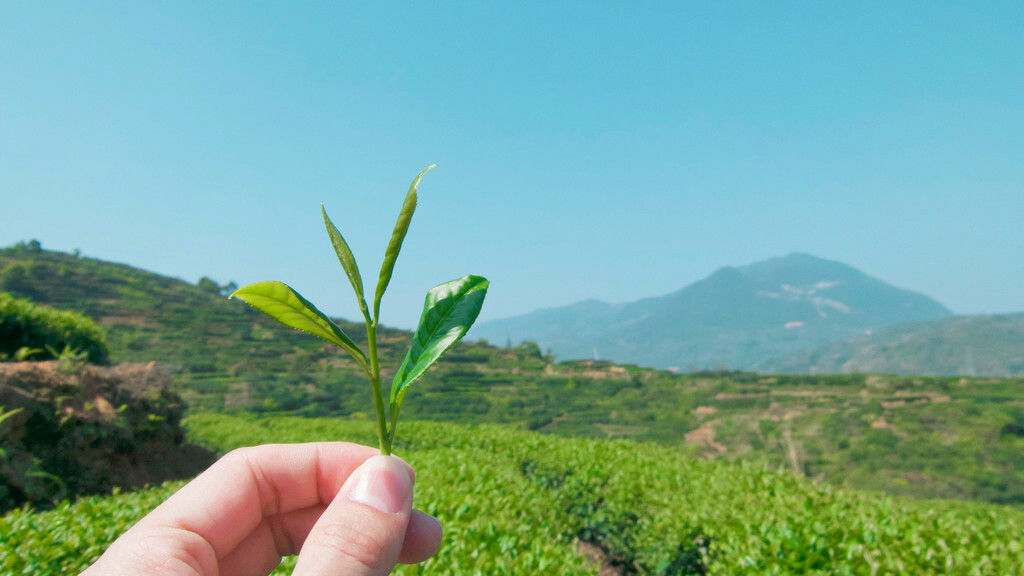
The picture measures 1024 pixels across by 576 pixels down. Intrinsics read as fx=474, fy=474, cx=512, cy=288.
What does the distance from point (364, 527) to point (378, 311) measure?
18.4 inches

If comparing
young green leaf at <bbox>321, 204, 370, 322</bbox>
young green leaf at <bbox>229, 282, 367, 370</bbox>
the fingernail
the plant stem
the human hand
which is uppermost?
young green leaf at <bbox>321, 204, 370, 322</bbox>

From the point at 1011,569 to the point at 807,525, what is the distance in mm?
918

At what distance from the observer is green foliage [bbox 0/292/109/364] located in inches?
252

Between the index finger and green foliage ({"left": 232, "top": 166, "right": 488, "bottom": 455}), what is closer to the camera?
green foliage ({"left": 232, "top": 166, "right": 488, "bottom": 455})

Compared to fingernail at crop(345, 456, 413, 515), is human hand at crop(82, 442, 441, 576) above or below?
below

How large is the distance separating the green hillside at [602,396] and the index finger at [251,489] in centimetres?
1988

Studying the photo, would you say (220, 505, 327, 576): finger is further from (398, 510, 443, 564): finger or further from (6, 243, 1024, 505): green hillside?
(6, 243, 1024, 505): green hillside

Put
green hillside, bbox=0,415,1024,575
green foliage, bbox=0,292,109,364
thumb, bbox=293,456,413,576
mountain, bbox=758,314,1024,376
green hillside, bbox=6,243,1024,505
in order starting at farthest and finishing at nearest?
mountain, bbox=758,314,1024,376
green hillside, bbox=6,243,1024,505
green foliage, bbox=0,292,109,364
green hillside, bbox=0,415,1024,575
thumb, bbox=293,456,413,576

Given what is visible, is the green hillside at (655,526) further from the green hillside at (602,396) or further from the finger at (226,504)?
the green hillside at (602,396)

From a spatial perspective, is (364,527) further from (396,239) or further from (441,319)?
(396,239)

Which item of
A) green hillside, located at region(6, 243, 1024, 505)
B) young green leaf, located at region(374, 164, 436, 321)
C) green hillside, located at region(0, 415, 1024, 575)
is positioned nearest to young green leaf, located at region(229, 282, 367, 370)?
young green leaf, located at region(374, 164, 436, 321)

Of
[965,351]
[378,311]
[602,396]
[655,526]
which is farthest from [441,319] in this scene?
[965,351]

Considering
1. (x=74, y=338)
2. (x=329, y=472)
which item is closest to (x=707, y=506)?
(x=329, y=472)

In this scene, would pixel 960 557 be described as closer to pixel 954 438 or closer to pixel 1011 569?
pixel 1011 569
